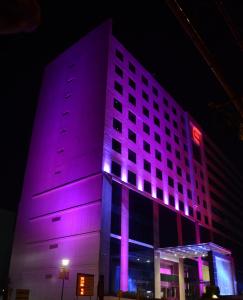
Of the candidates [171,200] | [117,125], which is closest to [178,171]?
[171,200]

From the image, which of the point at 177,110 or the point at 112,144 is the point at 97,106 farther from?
the point at 177,110

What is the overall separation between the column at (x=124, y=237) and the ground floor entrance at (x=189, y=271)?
675 centimetres

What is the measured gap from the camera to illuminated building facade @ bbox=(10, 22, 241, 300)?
121 ft

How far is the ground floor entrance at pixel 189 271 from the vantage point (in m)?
38.6

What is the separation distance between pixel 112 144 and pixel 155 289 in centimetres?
1949

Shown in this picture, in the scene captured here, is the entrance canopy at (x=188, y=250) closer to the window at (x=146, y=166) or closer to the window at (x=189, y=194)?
the window at (x=146, y=166)

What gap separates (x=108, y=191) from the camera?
37.9 m

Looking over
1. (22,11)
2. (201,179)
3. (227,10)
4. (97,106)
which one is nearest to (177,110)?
(201,179)

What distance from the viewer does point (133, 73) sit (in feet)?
177

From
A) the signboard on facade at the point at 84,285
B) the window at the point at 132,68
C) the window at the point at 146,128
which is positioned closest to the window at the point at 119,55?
the window at the point at 132,68

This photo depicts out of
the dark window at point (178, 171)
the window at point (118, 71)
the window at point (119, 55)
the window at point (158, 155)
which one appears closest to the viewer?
the window at point (118, 71)

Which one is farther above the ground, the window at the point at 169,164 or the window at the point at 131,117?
the window at the point at 131,117

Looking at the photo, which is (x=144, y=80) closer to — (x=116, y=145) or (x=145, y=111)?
(x=145, y=111)

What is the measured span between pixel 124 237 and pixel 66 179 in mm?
11204
